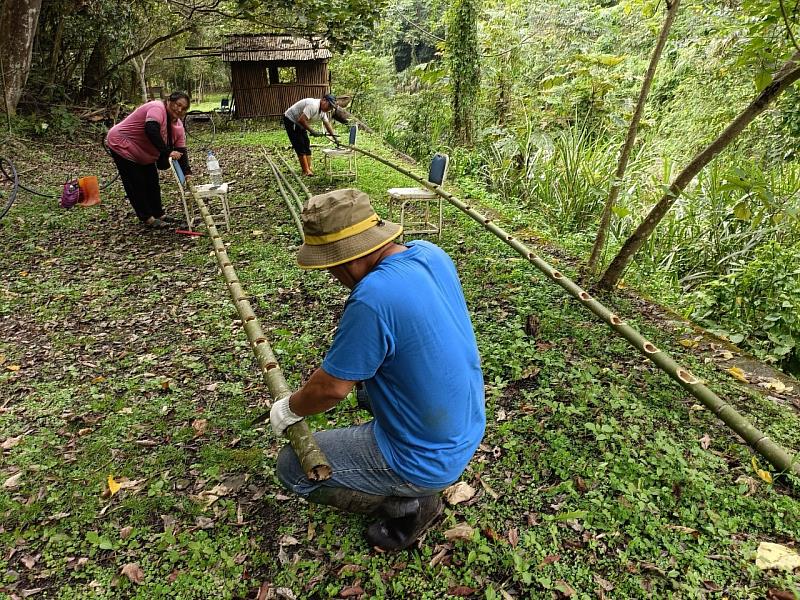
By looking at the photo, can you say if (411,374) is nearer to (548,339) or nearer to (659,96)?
(548,339)

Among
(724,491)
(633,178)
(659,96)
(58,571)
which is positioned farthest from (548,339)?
(659,96)

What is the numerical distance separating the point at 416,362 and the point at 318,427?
64.6 inches

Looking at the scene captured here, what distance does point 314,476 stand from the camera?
7.04 ft

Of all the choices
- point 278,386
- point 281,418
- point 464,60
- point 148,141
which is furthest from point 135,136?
point 464,60

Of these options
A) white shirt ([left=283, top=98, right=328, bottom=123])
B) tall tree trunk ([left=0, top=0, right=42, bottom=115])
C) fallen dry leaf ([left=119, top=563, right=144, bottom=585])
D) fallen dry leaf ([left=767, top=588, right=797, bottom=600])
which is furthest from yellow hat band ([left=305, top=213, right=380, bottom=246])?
tall tree trunk ([left=0, top=0, right=42, bottom=115])

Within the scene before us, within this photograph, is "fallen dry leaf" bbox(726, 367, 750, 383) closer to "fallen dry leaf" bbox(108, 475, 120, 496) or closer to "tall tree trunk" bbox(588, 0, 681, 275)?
"tall tree trunk" bbox(588, 0, 681, 275)

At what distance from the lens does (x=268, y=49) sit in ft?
59.0

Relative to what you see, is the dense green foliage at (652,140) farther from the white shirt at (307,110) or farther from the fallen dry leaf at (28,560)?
the fallen dry leaf at (28,560)

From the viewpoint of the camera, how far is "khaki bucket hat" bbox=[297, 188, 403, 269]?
193cm

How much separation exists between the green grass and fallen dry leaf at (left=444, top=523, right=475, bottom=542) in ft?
0.15

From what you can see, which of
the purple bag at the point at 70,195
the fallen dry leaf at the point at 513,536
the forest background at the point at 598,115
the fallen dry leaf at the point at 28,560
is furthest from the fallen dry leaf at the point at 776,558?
the purple bag at the point at 70,195

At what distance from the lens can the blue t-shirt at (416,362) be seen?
181 cm

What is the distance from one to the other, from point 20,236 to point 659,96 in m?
15.0

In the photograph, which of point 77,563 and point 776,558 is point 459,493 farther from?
point 77,563
